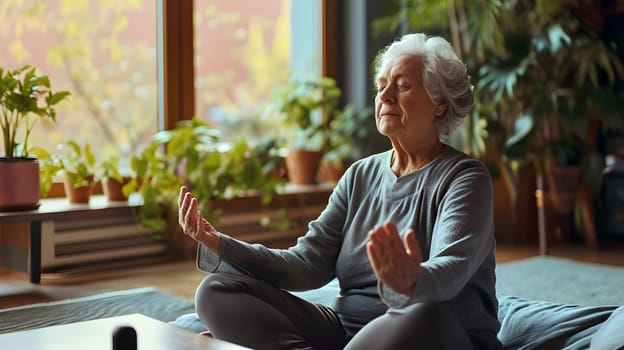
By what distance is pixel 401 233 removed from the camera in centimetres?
207

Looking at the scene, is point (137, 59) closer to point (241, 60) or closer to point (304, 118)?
point (241, 60)

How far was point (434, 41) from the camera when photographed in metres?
2.07

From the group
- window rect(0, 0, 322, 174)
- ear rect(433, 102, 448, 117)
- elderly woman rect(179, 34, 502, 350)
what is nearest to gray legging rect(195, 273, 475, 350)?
elderly woman rect(179, 34, 502, 350)

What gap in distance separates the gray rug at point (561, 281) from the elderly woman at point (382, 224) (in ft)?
5.55

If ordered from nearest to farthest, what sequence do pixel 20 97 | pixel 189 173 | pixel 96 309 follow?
pixel 96 309 < pixel 20 97 < pixel 189 173

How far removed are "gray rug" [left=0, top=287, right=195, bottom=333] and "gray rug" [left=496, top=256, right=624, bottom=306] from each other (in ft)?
4.52

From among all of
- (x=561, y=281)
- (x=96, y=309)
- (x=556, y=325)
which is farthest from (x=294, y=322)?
(x=561, y=281)

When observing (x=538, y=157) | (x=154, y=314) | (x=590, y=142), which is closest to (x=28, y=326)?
(x=154, y=314)

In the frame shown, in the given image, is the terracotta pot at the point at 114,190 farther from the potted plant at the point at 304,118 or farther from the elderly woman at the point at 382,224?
the elderly woman at the point at 382,224

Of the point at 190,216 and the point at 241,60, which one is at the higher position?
the point at 241,60

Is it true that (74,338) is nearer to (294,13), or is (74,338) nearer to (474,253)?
(474,253)

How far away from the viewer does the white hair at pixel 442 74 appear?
6.75ft

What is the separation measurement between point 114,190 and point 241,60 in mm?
1240

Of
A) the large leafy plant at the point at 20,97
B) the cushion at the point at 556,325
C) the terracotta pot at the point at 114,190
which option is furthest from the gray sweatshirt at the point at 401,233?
the terracotta pot at the point at 114,190
